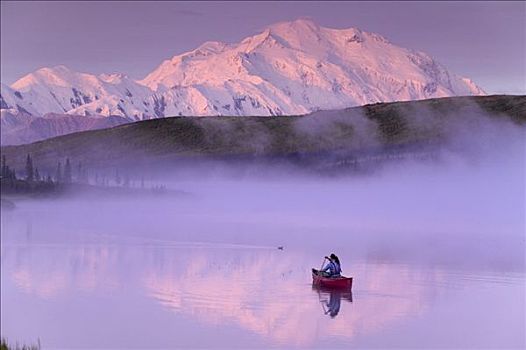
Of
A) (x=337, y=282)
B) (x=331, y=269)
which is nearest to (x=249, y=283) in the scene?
(x=331, y=269)

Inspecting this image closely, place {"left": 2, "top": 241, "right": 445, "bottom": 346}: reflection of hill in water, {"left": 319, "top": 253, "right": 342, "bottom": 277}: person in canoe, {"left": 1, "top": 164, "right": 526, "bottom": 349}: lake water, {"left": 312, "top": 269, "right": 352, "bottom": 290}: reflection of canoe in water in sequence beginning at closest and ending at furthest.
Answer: {"left": 1, "top": 164, "right": 526, "bottom": 349}: lake water
{"left": 2, "top": 241, "right": 445, "bottom": 346}: reflection of hill in water
{"left": 312, "top": 269, "right": 352, "bottom": 290}: reflection of canoe in water
{"left": 319, "top": 253, "right": 342, "bottom": 277}: person in canoe

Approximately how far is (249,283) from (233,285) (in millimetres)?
1573

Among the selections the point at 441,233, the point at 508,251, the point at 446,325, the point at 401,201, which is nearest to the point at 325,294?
the point at 446,325

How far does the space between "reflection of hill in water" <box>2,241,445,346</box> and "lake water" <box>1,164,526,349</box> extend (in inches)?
3.4

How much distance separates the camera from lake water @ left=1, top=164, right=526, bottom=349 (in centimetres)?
4062

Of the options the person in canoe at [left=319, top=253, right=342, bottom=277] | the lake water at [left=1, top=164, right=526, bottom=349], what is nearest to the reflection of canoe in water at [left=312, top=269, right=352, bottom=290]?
the person in canoe at [left=319, top=253, right=342, bottom=277]

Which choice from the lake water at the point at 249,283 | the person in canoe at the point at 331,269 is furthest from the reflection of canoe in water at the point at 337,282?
the lake water at the point at 249,283

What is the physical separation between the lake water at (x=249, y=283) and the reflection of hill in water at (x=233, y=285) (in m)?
0.09

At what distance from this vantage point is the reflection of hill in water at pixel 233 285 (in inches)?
1731

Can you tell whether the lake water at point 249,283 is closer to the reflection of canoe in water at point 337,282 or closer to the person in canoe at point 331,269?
the reflection of canoe in water at point 337,282

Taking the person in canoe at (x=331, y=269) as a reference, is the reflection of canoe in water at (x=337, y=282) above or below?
below

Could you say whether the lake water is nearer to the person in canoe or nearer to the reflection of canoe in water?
the reflection of canoe in water

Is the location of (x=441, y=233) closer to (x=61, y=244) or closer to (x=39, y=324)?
(x=61, y=244)

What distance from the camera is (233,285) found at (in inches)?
2164
